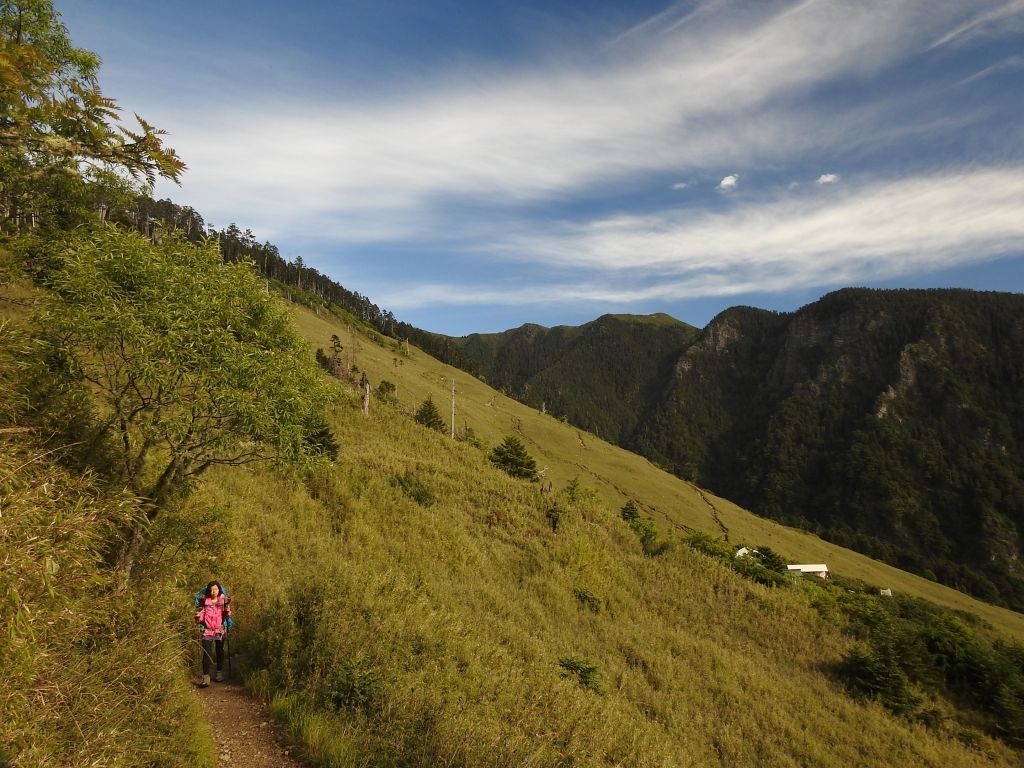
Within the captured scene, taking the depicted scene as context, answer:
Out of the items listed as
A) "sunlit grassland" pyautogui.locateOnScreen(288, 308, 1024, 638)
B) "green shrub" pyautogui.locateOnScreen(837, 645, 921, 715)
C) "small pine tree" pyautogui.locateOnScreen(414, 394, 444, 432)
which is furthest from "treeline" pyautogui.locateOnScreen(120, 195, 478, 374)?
"green shrub" pyautogui.locateOnScreen(837, 645, 921, 715)

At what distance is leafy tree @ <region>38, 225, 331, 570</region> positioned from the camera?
843cm

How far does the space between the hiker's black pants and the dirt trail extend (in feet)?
1.28

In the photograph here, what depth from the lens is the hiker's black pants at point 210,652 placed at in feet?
28.1

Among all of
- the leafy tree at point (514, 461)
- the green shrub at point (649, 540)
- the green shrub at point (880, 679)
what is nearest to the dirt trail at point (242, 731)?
the green shrub at point (880, 679)

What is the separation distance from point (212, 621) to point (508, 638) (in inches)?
343

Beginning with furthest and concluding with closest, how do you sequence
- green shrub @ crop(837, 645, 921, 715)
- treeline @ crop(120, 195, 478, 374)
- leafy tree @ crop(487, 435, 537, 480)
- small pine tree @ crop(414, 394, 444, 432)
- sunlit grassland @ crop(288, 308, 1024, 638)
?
treeline @ crop(120, 195, 478, 374)
sunlit grassland @ crop(288, 308, 1024, 638)
small pine tree @ crop(414, 394, 444, 432)
leafy tree @ crop(487, 435, 537, 480)
green shrub @ crop(837, 645, 921, 715)

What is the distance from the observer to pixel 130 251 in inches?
354

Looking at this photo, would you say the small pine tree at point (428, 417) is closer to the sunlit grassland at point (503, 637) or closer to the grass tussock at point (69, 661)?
the sunlit grassland at point (503, 637)

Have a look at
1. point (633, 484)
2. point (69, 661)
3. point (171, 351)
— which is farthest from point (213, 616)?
point (633, 484)

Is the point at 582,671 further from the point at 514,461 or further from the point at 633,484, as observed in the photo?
the point at 633,484

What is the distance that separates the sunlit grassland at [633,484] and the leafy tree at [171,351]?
60038 mm

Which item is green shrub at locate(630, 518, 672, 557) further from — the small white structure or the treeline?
the treeline

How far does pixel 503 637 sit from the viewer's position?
48.1ft


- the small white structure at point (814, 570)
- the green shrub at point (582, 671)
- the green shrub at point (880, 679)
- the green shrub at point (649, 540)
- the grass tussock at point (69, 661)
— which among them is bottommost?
the small white structure at point (814, 570)
